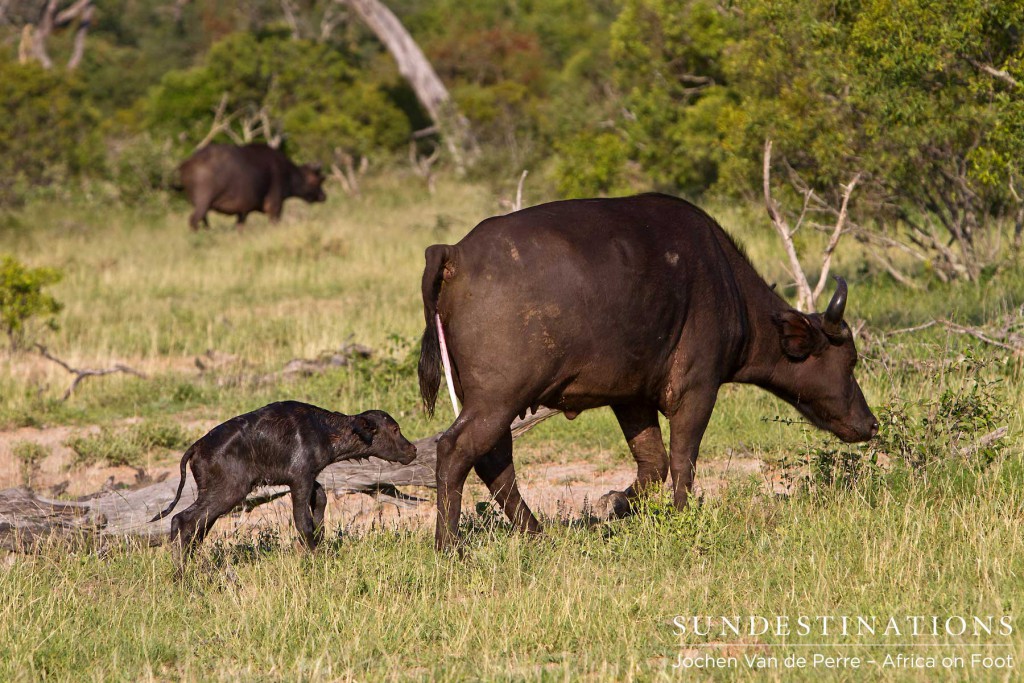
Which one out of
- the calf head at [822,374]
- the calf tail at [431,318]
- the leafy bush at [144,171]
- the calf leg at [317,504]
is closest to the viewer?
the calf tail at [431,318]

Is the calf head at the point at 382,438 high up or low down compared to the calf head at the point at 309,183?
up

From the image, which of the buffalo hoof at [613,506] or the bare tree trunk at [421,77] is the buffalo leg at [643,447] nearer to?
the buffalo hoof at [613,506]

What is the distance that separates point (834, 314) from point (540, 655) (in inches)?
101

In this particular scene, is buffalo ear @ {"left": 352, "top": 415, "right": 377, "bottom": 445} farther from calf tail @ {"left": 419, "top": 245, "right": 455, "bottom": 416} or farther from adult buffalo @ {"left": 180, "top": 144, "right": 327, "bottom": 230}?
adult buffalo @ {"left": 180, "top": 144, "right": 327, "bottom": 230}

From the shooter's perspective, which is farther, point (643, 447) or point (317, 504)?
point (643, 447)

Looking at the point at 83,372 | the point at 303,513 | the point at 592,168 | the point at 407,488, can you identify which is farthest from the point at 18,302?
the point at 592,168

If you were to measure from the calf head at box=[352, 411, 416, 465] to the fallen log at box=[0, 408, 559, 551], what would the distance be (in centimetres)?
73

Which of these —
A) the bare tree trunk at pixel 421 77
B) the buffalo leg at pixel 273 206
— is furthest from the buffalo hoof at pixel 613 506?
the bare tree trunk at pixel 421 77

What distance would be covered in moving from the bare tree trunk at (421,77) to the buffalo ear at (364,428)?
21.3 m

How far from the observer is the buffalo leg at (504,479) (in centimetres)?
612

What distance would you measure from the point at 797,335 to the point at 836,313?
235 millimetres

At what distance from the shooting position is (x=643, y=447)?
6.52 m

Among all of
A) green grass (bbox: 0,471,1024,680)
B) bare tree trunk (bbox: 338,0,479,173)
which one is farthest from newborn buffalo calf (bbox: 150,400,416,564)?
bare tree trunk (bbox: 338,0,479,173)

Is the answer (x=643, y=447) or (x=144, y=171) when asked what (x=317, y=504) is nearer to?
(x=643, y=447)
